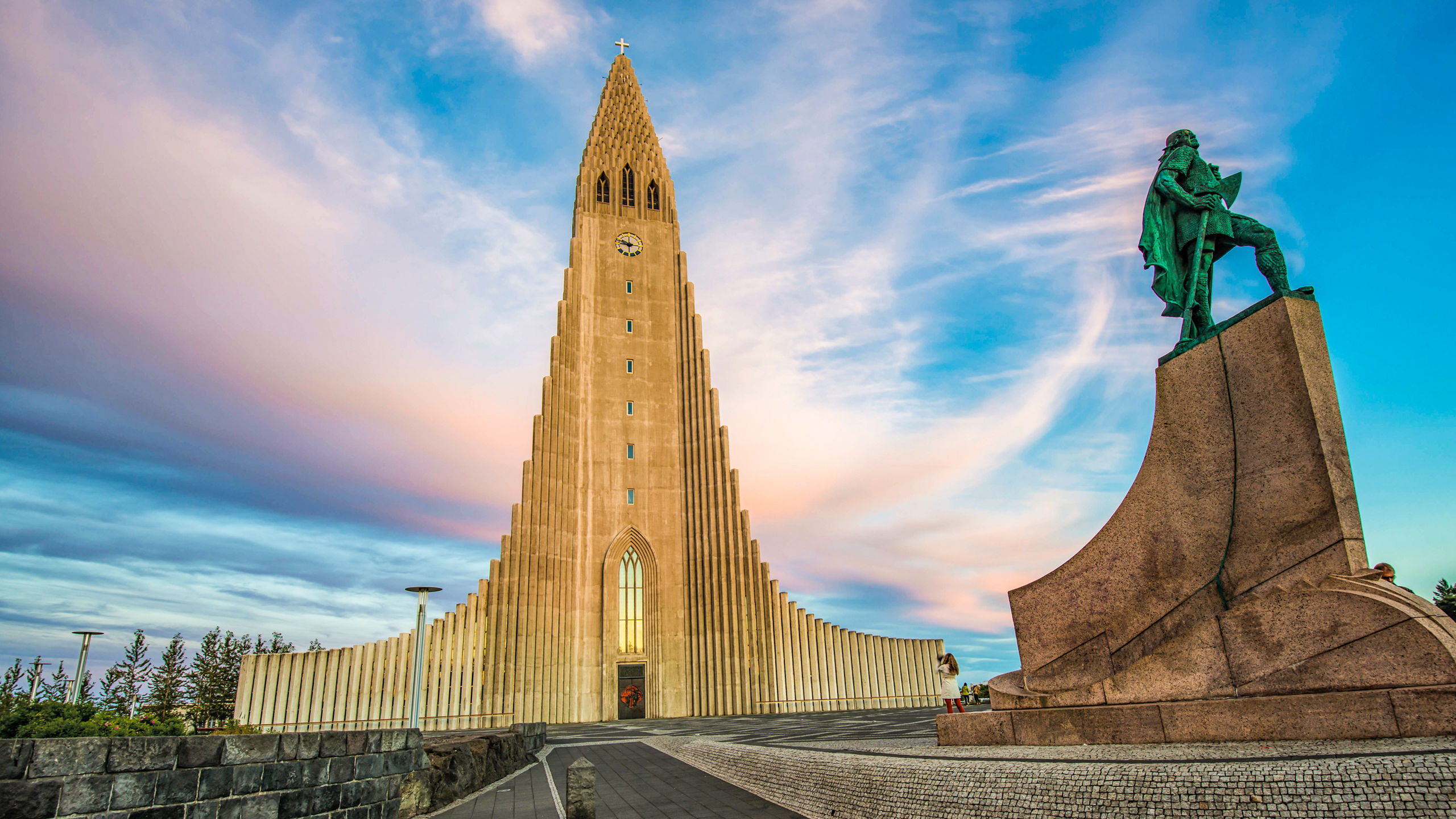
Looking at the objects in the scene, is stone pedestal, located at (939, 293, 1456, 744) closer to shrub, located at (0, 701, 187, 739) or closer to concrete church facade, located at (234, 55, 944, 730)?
shrub, located at (0, 701, 187, 739)

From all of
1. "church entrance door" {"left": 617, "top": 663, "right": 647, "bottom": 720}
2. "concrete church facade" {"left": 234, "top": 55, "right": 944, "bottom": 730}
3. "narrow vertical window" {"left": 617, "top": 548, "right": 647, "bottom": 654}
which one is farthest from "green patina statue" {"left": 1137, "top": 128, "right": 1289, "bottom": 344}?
"church entrance door" {"left": 617, "top": 663, "right": 647, "bottom": 720}

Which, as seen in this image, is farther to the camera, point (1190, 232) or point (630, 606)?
point (630, 606)

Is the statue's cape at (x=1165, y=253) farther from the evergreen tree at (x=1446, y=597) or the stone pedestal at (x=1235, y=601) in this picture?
the evergreen tree at (x=1446, y=597)

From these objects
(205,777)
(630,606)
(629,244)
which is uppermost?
(629,244)

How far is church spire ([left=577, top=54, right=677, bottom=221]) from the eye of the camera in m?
36.6

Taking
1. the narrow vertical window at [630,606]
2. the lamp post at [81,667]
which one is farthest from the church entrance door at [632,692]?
the lamp post at [81,667]

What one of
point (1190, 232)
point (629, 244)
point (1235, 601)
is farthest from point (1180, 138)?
point (629, 244)

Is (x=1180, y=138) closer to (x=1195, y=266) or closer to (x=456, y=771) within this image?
(x=1195, y=266)

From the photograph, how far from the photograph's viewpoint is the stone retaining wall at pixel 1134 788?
149 inches

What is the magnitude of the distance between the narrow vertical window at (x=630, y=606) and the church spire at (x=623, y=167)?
17.0m

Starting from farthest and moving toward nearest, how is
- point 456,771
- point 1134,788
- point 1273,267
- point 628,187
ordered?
point 628,187
point 456,771
point 1273,267
point 1134,788

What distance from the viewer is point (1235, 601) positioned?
254 inches

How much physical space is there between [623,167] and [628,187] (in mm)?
1065

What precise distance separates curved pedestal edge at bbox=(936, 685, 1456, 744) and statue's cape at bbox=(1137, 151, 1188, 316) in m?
4.42
